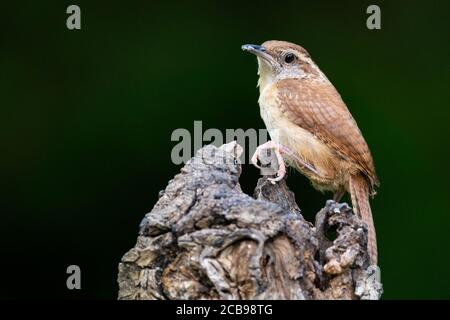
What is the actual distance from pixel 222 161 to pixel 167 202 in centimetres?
47

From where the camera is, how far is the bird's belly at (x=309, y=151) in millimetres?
4781

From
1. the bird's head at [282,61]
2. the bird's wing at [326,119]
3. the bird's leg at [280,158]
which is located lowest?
the bird's leg at [280,158]

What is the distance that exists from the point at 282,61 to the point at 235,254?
2.63m

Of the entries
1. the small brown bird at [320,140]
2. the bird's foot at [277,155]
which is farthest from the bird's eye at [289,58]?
the bird's foot at [277,155]

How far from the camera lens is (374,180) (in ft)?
15.6

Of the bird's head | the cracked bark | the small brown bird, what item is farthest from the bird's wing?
the cracked bark

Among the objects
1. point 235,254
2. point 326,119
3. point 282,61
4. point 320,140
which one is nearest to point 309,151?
point 320,140

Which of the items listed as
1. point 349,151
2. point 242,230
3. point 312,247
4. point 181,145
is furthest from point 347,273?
point 181,145

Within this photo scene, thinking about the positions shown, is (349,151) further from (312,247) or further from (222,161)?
(312,247)

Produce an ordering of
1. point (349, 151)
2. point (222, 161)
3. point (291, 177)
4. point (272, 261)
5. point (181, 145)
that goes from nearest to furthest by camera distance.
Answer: point (272, 261) < point (222, 161) < point (349, 151) < point (181, 145) < point (291, 177)

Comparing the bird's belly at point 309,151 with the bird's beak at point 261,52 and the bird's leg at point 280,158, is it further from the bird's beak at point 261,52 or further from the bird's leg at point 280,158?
the bird's beak at point 261,52

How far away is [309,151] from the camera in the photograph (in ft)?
15.6

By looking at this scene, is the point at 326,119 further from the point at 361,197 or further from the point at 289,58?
the point at 289,58

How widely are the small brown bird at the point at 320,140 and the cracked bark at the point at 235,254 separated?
130cm
